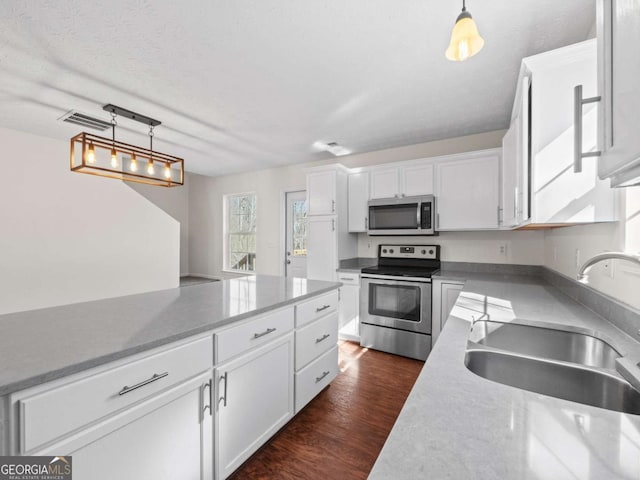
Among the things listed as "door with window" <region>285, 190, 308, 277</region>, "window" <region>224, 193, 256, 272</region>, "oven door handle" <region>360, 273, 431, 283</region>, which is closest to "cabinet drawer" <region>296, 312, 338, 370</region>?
"oven door handle" <region>360, 273, 431, 283</region>

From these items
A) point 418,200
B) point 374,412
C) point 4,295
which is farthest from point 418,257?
point 4,295

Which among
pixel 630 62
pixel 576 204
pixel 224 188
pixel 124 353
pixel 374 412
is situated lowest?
pixel 374 412

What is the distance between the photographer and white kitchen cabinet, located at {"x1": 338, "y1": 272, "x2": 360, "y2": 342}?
3444mm

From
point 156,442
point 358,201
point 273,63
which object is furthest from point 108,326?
point 358,201

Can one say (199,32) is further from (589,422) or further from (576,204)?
(589,422)

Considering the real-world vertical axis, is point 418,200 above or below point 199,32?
below

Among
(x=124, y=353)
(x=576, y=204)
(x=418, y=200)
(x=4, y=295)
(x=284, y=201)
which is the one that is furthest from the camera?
(x=284, y=201)

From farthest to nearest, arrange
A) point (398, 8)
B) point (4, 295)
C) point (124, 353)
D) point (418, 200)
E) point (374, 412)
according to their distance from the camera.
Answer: point (418, 200), point (4, 295), point (374, 412), point (398, 8), point (124, 353)

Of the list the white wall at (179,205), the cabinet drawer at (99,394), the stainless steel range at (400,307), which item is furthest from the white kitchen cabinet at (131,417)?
the white wall at (179,205)

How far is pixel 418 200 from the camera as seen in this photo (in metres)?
3.28

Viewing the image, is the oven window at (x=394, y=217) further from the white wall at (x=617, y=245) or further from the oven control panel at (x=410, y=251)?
the white wall at (x=617, y=245)

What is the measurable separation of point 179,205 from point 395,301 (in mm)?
4855

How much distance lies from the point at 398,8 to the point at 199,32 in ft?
3.96

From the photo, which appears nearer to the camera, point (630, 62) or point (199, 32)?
point (630, 62)
